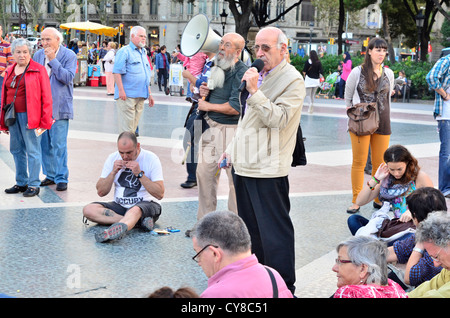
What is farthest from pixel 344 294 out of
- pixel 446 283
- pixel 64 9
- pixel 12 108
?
pixel 64 9

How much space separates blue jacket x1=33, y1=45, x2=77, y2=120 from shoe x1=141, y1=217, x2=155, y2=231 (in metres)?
2.43

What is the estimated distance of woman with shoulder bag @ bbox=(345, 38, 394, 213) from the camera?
24.8ft

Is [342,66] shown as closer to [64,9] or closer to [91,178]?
[91,178]

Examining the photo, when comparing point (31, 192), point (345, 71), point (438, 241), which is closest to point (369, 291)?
point (438, 241)

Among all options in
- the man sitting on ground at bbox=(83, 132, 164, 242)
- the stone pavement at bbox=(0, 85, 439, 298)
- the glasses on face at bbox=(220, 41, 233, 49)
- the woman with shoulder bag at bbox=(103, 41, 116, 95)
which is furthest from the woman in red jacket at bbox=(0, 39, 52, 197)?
the woman with shoulder bag at bbox=(103, 41, 116, 95)

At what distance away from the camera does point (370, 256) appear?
3.63 m

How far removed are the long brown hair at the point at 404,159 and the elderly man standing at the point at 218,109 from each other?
1399 mm

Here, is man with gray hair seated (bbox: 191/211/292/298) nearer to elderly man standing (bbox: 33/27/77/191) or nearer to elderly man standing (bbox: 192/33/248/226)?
elderly man standing (bbox: 192/33/248/226)

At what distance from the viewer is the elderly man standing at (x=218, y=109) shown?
6004mm

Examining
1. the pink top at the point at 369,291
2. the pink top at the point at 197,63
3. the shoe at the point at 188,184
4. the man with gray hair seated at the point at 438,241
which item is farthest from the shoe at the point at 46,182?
the pink top at the point at 369,291

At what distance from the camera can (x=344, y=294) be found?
338cm

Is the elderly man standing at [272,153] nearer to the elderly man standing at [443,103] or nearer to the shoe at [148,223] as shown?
the shoe at [148,223]

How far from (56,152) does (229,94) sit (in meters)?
2.84

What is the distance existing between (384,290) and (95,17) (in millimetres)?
86500
